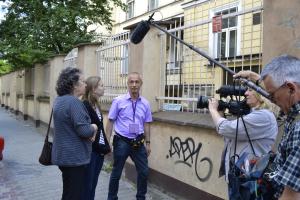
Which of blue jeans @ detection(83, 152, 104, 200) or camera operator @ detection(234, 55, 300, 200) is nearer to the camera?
camera operator @ detection(234, 55, 300, 200)

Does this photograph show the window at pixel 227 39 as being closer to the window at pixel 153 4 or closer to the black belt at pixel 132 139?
the black belt at pixel 132 139

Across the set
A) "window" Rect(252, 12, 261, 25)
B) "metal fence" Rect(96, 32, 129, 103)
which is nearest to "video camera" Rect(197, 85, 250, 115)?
"window" Rect(252, 12, 261, 25)

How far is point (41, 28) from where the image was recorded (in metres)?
16.3

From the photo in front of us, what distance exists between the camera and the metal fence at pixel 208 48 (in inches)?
204

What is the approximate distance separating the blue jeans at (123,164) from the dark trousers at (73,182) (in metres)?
1.37

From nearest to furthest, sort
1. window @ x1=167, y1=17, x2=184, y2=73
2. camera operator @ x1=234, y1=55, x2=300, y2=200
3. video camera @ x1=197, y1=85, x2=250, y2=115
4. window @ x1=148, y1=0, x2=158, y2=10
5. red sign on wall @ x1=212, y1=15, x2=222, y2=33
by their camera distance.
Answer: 1. camera operator @ x1=234, y1=55, x2=300, y2=200
2. video camera @ x1=197, y1=85, x2=250, y2=115
3. red sign on wall @ x1=212, y1=15, x2=222, y2=33
4. window @ x1=167, y1=17, x2=184, y2=73
5. window @ x1=148, y1=0, x2=158, y2=10

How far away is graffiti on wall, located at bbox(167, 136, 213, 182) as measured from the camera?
18.4ft

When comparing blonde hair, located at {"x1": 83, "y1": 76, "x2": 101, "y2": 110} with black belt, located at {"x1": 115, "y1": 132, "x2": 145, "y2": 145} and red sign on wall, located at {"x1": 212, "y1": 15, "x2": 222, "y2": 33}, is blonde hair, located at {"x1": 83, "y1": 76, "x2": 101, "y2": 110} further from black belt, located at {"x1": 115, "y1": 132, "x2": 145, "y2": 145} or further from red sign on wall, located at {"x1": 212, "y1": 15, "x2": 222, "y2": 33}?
red sign on wall, located at {"x1": 212, "y1": 15, "x2": 222, "y2": 33}

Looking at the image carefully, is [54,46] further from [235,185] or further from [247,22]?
[235,185]

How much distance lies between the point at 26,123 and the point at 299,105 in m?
17.4

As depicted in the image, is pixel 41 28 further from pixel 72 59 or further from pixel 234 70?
pixel 234 70

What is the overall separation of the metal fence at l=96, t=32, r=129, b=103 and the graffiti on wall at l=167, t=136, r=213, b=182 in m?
2.48

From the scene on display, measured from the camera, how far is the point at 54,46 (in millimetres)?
17188

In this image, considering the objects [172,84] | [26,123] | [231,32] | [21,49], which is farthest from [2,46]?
[231,32]
